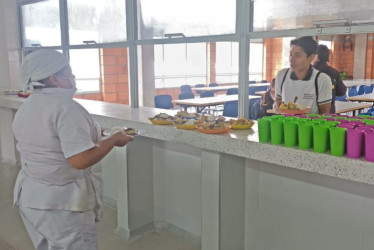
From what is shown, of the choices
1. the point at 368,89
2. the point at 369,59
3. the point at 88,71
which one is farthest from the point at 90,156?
the point at 369,59

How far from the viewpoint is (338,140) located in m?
1.41

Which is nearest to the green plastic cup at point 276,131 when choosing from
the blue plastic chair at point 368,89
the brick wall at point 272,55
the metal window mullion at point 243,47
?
the metal window mullion at point 243,47

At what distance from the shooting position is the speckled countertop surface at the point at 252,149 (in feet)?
4.50

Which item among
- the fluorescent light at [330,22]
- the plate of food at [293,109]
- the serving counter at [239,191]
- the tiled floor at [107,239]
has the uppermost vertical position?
the fluorescent light at [330,22]

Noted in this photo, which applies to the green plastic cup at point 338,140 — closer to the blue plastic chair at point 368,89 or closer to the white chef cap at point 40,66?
the white chef cap at point 40,66

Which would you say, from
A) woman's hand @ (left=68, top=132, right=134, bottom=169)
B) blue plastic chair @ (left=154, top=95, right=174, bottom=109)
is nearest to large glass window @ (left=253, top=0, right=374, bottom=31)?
woman's hand @ (left=68, top=132, right=134, bottom=169)

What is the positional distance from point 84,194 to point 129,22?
5.34 ft

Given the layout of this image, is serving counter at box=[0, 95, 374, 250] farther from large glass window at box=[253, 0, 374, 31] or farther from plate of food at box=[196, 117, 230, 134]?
large glass window at box=[253, 0, 374, 31]

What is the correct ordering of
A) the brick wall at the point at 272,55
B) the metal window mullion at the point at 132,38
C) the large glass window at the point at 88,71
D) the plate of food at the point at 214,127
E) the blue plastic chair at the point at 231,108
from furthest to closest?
1. the brick wall at the point at 272,55
2. the large glass window at the point at 88,71
3. the blue plastic chair at the point at 231,108
4. the metal window mullion at the point at 132,38
5. the plate of food at the point at 214,127

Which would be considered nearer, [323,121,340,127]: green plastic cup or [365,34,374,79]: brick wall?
[323,121,340,127]: green plastic cup

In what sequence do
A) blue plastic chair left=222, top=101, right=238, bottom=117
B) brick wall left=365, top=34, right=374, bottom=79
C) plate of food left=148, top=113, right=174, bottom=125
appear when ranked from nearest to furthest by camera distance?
1. plate of food left=148, top=113, right=174, bottom=125
2. blue plastic chair left=222, top=101, right=238, bottom=117
3. brick wall left=365, top=34, right=374, bottom=79

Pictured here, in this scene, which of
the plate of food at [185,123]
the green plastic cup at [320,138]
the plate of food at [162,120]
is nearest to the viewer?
the green plastic cup at [320,138]

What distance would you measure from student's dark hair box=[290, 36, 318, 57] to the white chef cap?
4.17ft

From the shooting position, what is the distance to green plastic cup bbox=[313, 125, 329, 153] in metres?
1.45
